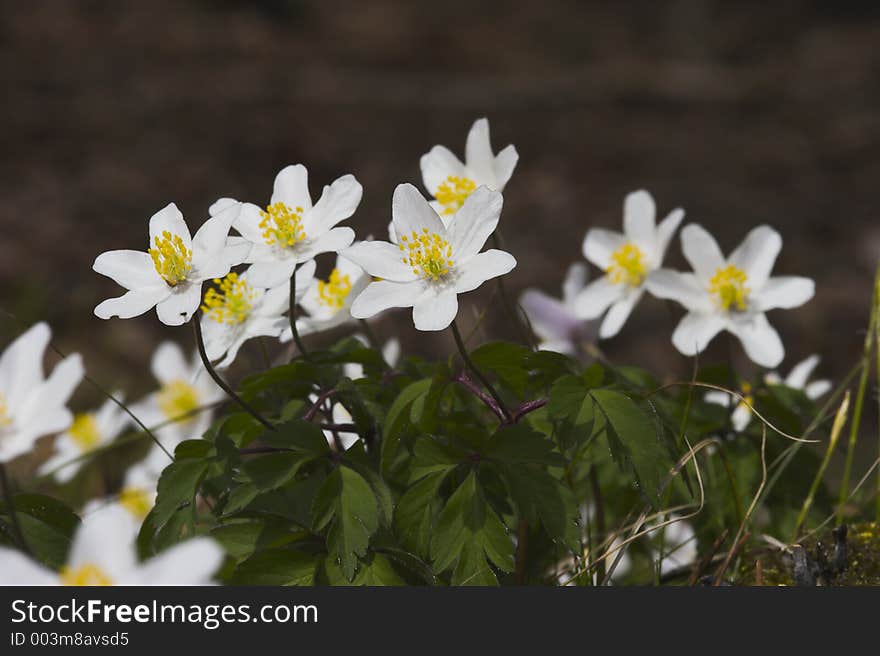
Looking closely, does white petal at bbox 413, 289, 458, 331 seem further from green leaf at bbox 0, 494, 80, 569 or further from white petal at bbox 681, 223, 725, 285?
white petal at bbox 681, 223, 725, 285

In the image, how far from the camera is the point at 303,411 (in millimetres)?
1783

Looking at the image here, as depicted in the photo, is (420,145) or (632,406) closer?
(632,406)

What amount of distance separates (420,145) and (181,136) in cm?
147

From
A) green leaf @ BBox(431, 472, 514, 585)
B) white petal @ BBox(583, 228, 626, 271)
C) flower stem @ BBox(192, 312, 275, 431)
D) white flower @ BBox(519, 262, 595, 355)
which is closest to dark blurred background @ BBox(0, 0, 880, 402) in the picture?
white flower @ BBox(519, 262, 595, 355)

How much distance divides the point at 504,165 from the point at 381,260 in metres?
0.38

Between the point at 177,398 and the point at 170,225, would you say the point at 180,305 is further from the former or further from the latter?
the point at 177,398

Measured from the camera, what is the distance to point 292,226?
5.64 feet

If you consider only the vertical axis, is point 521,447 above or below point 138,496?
below

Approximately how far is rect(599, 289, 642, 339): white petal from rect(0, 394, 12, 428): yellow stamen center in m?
1.18

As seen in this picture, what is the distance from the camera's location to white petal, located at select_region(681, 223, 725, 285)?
2.17 meters

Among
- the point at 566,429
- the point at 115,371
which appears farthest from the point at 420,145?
the point at 566,429

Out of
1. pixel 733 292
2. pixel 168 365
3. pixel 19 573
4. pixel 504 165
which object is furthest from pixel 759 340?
pixel 168 365

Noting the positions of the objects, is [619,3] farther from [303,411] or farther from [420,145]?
[303,411]

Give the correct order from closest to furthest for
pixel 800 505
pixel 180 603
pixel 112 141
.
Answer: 1. pixel 180 603
2. pixel 800 505
3. pixel 112 141
